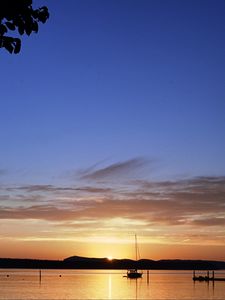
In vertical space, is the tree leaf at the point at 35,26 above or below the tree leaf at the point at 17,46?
above

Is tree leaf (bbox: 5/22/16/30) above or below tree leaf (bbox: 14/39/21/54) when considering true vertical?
above

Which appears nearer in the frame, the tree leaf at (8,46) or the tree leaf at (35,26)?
the tree leaf at (35,26)

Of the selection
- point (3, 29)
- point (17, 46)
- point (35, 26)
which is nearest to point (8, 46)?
point (17, 46)

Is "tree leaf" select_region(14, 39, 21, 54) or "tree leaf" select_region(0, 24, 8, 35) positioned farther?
"tree leaf" select_region(0, 24, 8, 35)

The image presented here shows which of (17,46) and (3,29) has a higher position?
(3,29)

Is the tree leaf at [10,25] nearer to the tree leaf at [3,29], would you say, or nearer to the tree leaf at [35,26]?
the tree leaf at [3,29]

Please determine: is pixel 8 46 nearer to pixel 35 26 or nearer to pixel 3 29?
pixel 3 29

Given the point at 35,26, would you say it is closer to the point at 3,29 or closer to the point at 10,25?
the point at 10,25

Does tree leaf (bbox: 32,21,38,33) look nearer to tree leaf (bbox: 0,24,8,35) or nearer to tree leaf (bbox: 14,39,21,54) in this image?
tree leaf (bbox: 14,39,21,54)

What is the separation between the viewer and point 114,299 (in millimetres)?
94562

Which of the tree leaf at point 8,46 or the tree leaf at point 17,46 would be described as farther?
the tree leaf at point 8,46

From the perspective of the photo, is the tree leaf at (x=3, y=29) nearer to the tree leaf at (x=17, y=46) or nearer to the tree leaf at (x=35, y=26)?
the tree leaf at (x=17, y=46)

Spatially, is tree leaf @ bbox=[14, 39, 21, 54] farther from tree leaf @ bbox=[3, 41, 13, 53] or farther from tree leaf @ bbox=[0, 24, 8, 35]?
tree leaf @ bbox=[0, 24, 8, 35]

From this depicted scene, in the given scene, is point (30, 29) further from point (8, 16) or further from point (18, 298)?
point (18, 298)
